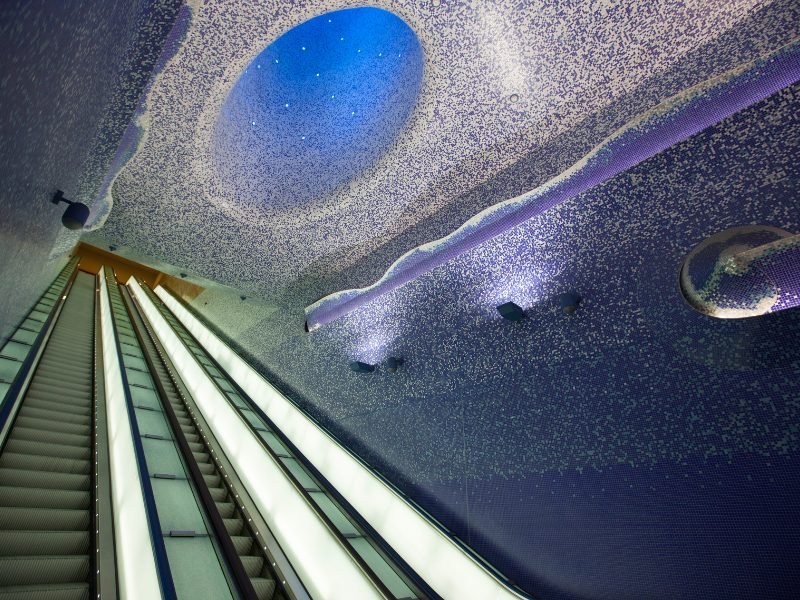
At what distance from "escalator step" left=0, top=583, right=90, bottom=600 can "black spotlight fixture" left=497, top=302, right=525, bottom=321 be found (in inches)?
114

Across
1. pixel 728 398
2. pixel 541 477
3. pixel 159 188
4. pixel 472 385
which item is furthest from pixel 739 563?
pixel 159 188

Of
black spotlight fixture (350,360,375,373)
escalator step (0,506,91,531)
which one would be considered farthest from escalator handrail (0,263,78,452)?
black spotlight fixture (350,360,375,373)

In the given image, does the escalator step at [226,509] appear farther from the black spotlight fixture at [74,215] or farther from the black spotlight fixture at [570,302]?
the black spotlight fixture at [570,302]

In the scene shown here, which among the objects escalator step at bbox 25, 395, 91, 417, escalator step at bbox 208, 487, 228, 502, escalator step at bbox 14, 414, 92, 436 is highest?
escalator step at bbox 25, 395, 91, 417

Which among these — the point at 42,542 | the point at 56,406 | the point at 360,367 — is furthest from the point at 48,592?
the point at 360,367

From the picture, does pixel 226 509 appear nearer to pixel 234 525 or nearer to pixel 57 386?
pixel 234 525

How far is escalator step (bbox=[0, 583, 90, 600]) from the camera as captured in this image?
1.91 meters

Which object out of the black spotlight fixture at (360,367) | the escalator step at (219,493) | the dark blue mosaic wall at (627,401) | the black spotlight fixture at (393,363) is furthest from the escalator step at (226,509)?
the black spotlight fixture at (393,363)

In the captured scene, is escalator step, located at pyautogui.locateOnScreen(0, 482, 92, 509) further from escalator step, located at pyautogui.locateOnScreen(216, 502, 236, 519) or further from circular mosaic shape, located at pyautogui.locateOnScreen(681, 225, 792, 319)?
circular mosaic shape, located at pyautogui.locateOnScreen(681, 225, 792, 319)

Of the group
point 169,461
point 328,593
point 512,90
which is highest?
point 512,90

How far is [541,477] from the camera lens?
2.88m

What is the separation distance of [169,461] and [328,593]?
5.80ft

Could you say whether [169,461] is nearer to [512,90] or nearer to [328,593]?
[328,593]

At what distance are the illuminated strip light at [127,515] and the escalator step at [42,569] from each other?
0.60ft
